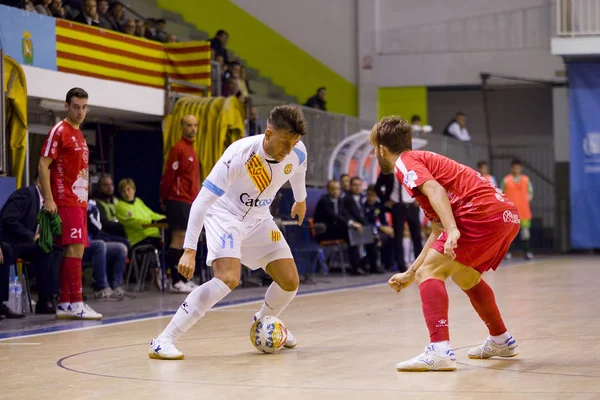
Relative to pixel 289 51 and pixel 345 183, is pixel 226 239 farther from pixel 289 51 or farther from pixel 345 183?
pixel 289 51

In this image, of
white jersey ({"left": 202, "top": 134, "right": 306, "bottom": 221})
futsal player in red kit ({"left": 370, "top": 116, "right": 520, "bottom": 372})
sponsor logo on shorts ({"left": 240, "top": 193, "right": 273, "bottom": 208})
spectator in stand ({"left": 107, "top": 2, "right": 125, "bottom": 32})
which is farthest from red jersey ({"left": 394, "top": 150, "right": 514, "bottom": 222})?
spectator in stand ({"left": 107, "top": 2, "right": 125, "bottom": 32})

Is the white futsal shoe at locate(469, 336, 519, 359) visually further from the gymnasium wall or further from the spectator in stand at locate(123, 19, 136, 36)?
the gymnasium wall

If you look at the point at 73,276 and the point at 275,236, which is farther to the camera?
the point at 73,276

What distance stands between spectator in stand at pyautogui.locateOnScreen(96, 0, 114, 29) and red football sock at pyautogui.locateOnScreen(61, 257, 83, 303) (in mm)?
6187

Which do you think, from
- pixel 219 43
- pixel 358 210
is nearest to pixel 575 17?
pixel 219 43

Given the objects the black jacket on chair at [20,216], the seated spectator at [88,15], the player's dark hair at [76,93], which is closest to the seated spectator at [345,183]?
the seated spectator at [88,15]

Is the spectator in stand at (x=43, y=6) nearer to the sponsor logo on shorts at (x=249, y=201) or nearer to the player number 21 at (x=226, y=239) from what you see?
the sponsor logo on shorts at (x=249, y=201)

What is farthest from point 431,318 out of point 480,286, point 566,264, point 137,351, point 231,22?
point 231,22

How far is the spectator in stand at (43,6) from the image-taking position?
526 inches

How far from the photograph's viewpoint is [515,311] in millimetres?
9594

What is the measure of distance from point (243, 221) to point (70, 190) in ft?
10.1

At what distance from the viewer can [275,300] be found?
7.02m

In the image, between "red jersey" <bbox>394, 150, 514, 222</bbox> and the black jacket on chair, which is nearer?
"red jersey" <bbox>394, 150, 514, 222</bbox>

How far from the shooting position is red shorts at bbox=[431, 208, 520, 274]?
19.3ft
